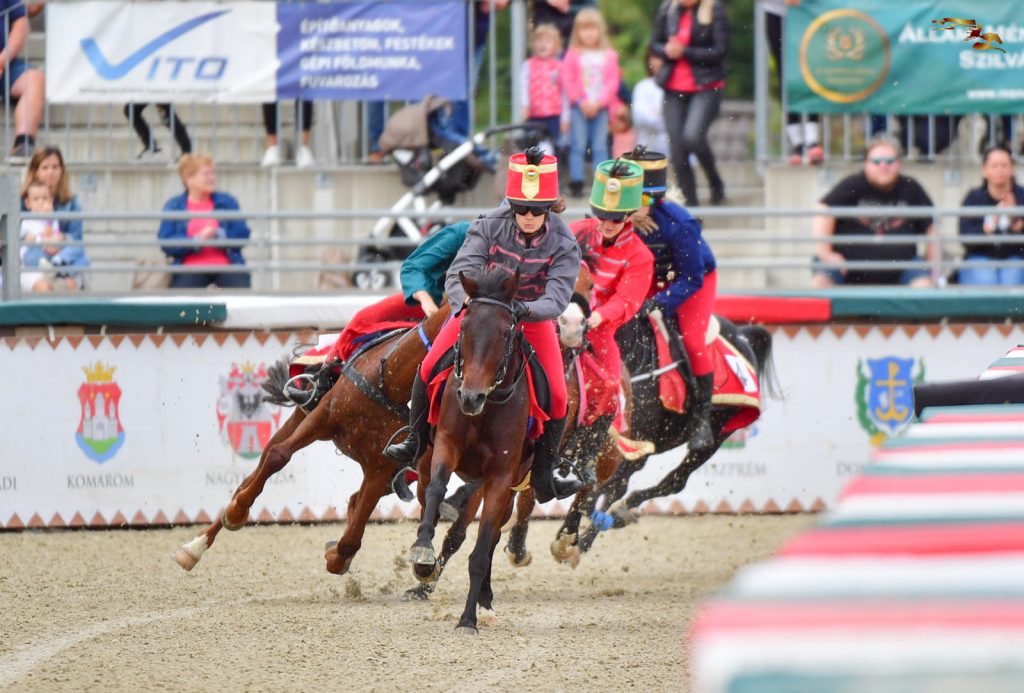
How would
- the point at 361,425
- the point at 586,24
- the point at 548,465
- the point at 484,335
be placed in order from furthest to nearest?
the point at 586,24 < the point at 361,425 < the point at 548,465 < the point at 484,335

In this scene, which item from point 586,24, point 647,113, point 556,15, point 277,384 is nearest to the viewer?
point 277,384

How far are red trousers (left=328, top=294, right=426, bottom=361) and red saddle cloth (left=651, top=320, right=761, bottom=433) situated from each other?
1756 millimetres

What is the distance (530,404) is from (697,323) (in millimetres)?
2771

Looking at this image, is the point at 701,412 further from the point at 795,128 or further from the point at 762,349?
the point at 795,128

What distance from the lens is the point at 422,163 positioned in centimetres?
1330

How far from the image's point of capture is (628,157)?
995cm

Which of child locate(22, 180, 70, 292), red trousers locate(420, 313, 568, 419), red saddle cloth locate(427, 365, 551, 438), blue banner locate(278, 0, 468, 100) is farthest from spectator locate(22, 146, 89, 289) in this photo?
red saddle cloth locate(427, 365, 551, 438)

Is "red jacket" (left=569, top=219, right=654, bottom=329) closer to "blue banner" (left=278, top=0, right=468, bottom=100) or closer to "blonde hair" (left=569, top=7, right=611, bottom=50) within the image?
"blue banner" (left=278, top=0, right=468, bottom=100)

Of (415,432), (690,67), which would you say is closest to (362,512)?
(415,432)

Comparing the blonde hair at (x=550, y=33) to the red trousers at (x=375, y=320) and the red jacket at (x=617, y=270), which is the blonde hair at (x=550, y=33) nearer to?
the red jacket at (x=617, y=270)

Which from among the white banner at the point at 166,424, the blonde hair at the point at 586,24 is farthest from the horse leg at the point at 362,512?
the blonde hair at the point at 586,24

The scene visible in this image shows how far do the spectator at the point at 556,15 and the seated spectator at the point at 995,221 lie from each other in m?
3.46

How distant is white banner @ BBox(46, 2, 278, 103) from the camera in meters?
12.7

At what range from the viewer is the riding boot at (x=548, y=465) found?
8.07m
